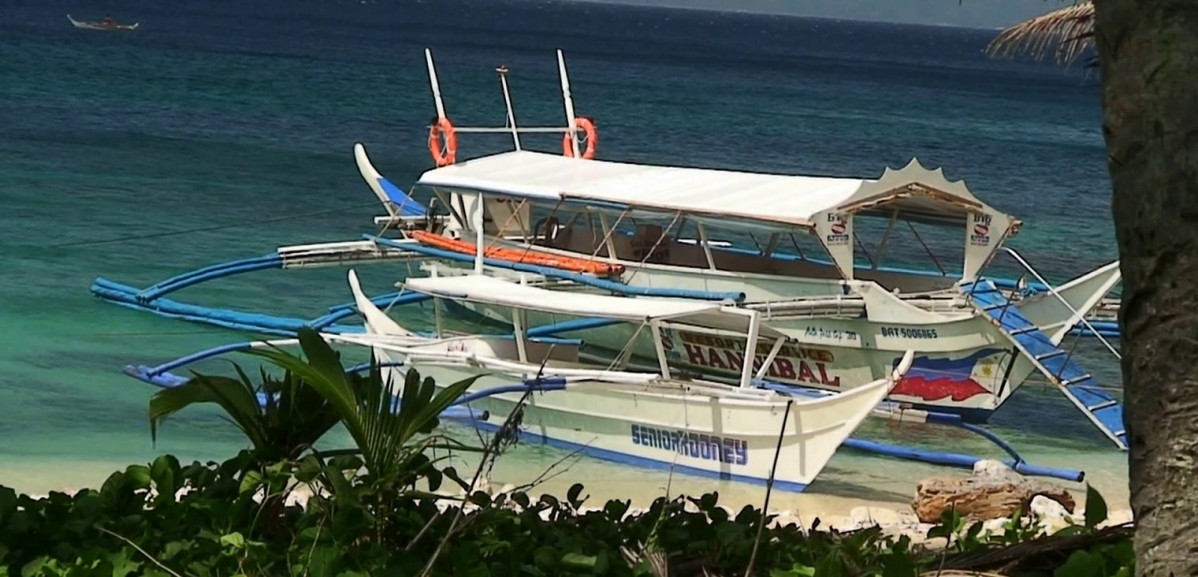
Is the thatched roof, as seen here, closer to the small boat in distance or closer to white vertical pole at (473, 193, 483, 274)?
white vertical pole at (473, 193, 483, 274)

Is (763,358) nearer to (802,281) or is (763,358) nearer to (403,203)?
(802,281)

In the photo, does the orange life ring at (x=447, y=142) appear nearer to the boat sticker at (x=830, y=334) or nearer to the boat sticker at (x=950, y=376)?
the boat sticker at (x=830, y=334)

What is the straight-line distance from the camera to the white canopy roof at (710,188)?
14.0 m

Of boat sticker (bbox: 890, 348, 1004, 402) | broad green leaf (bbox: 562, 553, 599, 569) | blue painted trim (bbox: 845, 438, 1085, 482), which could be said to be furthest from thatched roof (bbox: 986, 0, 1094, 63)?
boat sticker (bbox: 890, 348, 1004, 402)

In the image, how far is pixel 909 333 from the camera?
14172mm

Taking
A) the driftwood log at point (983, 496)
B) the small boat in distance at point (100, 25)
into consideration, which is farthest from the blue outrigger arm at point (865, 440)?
the small boat in distance at point (100, 25)

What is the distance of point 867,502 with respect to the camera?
11.7 meters

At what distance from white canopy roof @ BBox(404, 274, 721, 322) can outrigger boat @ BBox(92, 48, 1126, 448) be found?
66 centimetres

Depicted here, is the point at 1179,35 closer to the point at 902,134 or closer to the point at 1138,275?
the point at 1138,275

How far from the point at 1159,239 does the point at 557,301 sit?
9838 mm

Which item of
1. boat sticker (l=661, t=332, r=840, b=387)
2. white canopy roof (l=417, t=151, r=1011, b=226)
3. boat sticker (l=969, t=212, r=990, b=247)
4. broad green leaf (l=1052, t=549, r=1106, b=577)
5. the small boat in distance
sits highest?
the small boat in distance

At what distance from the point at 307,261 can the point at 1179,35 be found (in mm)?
14311

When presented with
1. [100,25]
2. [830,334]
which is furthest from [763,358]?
[100,25]

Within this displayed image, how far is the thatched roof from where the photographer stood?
5.11 meters
